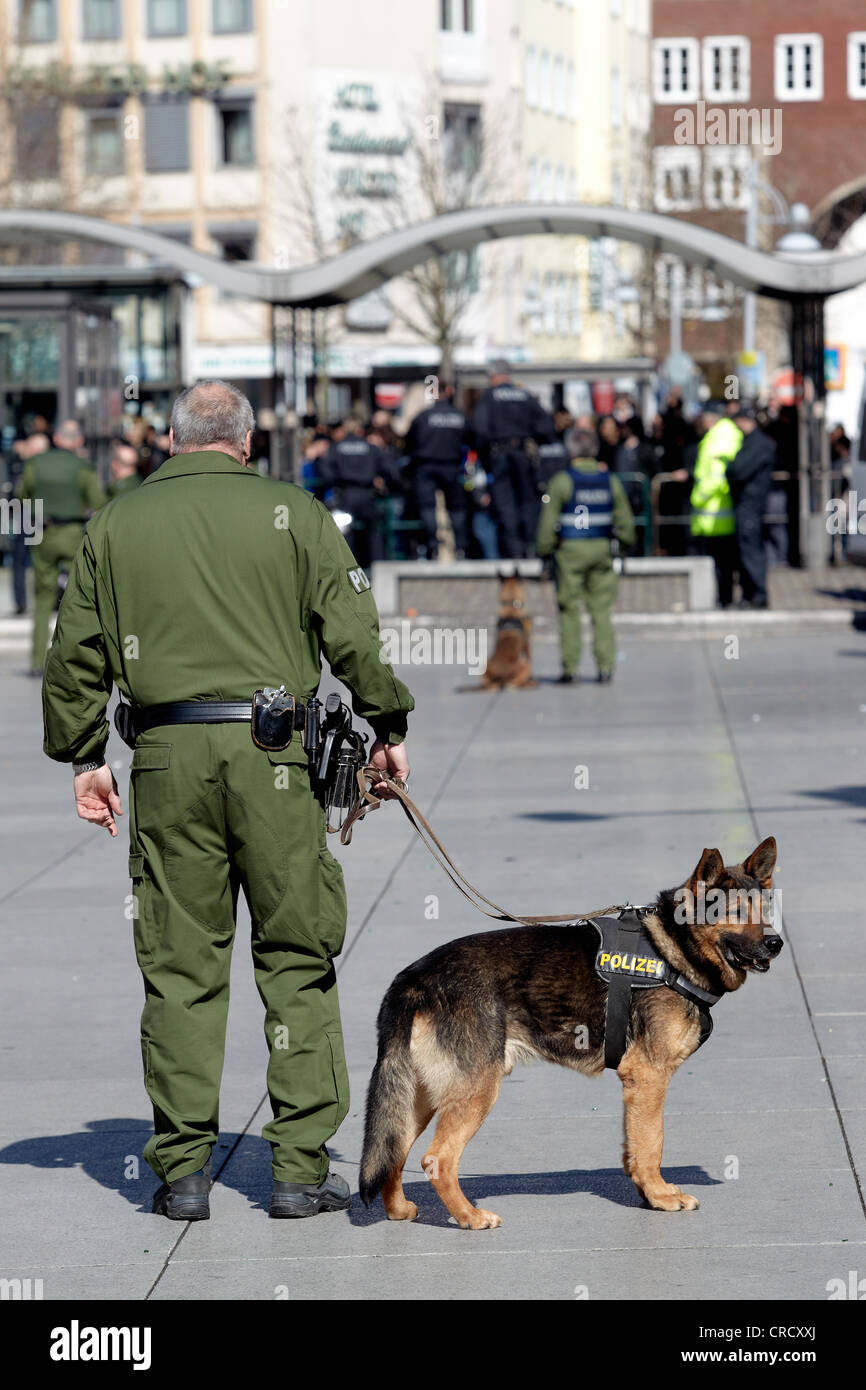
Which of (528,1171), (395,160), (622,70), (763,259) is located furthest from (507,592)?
(622,70)

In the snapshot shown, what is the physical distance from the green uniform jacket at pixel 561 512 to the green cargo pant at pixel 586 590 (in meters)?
0.04

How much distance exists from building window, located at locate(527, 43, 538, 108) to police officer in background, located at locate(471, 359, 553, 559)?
45405 millimetres

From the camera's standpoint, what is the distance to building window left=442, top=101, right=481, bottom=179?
57.1 m

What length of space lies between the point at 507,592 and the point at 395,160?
141ft

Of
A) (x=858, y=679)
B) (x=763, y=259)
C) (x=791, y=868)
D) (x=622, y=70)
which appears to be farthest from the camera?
(x=622, y=70)

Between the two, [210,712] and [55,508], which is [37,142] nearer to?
[55,508]

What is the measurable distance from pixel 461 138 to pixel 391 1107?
184 feet

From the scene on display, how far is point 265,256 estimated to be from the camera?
5981 cm

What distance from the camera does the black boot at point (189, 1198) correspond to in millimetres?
5266

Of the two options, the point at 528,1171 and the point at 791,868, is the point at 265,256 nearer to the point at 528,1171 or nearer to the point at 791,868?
the point at 791,868

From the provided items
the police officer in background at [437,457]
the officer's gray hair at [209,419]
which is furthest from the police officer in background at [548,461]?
the officer's gray hair at [209,419]

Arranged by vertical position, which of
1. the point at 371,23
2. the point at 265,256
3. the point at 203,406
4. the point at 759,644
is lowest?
the point at 759,644

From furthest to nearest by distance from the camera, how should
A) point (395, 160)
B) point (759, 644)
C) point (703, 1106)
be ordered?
point (395, 160) → point (759, 644) → point (703, 1106)

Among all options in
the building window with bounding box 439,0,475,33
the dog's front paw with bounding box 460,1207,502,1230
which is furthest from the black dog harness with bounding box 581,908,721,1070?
the building window with bounding box 439,0,475,33
